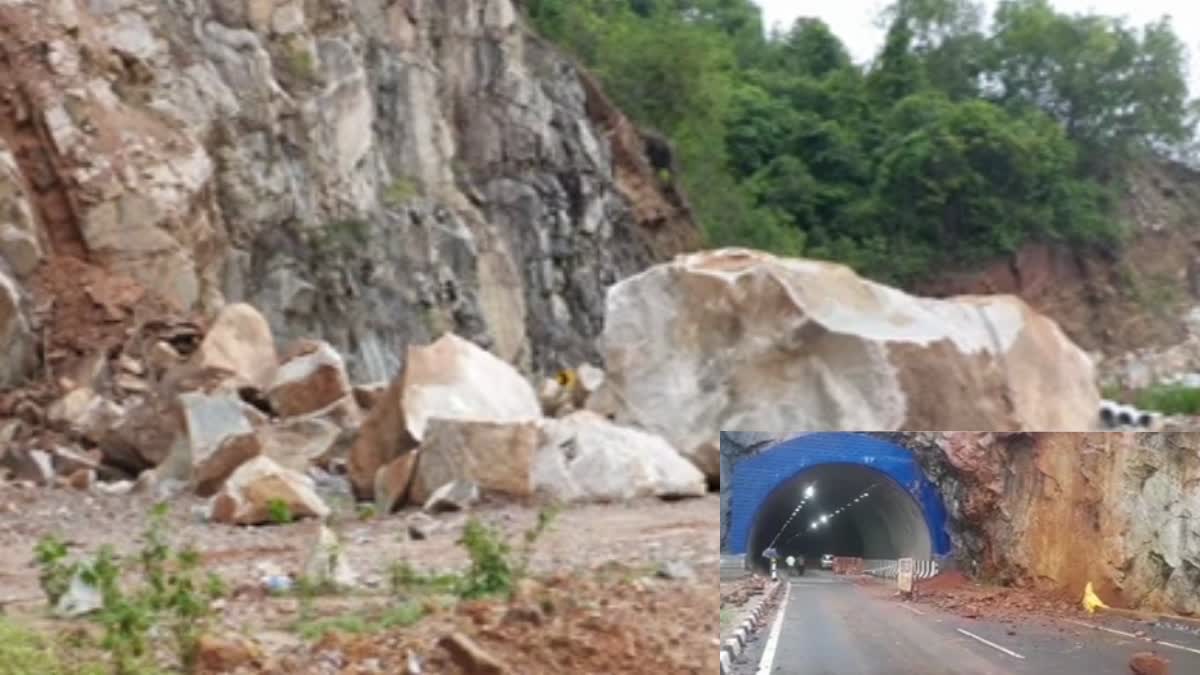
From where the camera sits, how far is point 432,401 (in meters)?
10.2

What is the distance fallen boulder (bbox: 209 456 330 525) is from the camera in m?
8.27

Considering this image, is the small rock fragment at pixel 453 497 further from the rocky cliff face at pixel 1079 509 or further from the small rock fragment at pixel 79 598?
the rocky cliff face at pixel 1079 509

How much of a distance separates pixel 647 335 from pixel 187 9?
12.4 meters

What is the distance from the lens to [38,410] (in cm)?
1368

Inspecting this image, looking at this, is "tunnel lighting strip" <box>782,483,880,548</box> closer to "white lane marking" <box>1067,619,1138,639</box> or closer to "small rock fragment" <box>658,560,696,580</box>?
"white lane marking" <box>1067,619,1138,639</box>

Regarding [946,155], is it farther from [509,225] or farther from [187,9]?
[187,9]

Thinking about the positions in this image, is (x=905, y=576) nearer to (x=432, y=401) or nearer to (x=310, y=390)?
(x=432, y=401)

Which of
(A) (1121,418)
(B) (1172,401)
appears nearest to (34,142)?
(A) (1121,418)

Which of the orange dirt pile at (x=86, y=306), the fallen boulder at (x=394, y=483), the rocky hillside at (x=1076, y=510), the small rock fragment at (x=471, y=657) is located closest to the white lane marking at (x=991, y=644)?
the rocky hillside at (x=1076, y=510)

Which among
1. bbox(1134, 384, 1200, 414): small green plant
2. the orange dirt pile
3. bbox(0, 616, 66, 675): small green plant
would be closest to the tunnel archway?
bbox(0, 616, 66, 675): small green plant

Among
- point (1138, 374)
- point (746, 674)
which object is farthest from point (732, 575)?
point (1138, 374)

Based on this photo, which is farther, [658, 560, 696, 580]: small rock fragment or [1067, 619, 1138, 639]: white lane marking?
[658, 560, 696, 580]: small rock fragment

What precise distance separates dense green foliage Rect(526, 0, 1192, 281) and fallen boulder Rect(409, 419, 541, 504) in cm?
2782

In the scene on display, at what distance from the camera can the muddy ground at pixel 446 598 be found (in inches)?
150
